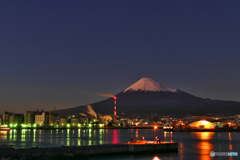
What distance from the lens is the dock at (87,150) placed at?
2873 cm

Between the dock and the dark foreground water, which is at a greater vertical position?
the dock

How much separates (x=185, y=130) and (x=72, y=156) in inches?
4583

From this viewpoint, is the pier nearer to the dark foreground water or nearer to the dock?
the dock

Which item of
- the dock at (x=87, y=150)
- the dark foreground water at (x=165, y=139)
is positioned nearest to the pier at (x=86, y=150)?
the dock at (x=87, y=150)

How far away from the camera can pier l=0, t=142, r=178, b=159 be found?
28703mm

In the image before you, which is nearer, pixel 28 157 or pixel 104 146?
pixel 28 157

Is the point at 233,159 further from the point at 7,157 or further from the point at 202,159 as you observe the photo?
the point at 7,157

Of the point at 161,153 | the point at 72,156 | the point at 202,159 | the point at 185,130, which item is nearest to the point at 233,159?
the point at 202,159

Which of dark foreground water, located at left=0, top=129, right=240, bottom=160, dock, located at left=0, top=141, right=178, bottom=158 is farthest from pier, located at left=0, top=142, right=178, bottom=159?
dark foreground water, located at left=0, top=129, right=240, bottom=160

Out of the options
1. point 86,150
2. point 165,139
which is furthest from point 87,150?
point 165,139

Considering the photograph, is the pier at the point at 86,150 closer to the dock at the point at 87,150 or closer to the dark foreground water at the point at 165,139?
the dock at the point at 87,150

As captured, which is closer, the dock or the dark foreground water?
the dock

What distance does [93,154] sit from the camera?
3178 centimetres

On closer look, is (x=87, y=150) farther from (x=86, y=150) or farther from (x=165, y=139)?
(x=165, y=139)
